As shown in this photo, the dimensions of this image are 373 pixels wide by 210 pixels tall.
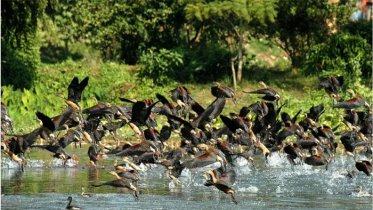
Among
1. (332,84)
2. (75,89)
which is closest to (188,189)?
(75,89)

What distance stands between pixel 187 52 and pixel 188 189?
15.7 meters

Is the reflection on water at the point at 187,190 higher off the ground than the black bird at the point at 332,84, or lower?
lower

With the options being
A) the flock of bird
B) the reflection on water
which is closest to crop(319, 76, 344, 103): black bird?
the flock of bird

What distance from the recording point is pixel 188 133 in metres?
14.8

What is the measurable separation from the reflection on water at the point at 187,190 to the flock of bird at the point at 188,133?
0.38 metres

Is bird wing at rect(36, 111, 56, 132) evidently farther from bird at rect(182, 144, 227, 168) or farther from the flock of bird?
bird at rect(182, 144, 227, 168)

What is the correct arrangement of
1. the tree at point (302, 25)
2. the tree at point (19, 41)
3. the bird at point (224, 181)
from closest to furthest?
1. the bird at point (224, 181)
2. the tree at point (19, 41)
3. the tree at point (302, 25)

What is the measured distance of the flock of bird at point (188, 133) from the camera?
44.0 feet

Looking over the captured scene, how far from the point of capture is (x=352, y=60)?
27953 mm

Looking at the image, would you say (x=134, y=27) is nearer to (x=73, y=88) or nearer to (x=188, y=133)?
(x=188, y=133)

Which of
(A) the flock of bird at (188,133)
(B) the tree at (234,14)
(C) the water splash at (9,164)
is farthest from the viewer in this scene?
(B) the tree at (234,14)

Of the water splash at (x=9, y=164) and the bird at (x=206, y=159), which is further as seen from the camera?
the water splash at (x=9, y=164)

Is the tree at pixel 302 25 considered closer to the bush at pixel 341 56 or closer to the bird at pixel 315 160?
the bush at pixel 341 56

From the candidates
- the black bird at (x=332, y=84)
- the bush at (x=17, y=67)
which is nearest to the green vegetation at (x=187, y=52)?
the bush at (x=17, y=67)
